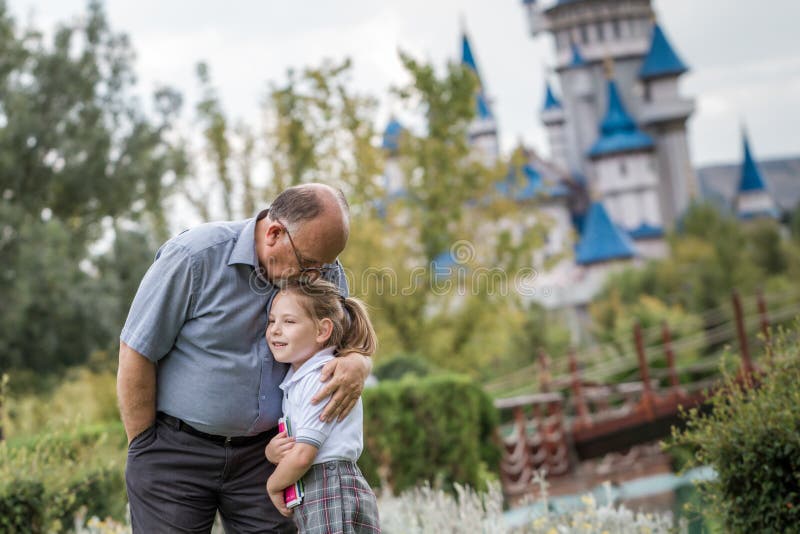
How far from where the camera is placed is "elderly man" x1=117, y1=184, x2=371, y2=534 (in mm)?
3193

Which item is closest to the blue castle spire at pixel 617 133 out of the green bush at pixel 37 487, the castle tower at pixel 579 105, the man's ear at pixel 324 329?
the castle tower at pixel 579 105

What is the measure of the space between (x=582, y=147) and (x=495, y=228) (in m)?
38.9

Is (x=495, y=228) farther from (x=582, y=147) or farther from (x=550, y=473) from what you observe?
(x=582, y=147)

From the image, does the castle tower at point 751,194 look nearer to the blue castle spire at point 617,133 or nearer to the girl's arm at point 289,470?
the blue castle spire at point 617,133

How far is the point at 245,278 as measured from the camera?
3.32 metres

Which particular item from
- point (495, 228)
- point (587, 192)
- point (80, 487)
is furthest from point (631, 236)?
point (80, 487)

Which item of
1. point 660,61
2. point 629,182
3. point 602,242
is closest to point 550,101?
point 660,61

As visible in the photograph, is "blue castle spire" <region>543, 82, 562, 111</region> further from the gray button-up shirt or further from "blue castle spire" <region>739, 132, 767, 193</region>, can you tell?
the gray button-up shirt

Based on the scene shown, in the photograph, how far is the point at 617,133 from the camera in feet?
184

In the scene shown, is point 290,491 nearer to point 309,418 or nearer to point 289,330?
point 309,418

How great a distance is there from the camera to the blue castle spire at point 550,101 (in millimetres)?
60188

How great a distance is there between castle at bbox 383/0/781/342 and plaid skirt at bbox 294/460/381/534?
4808cm

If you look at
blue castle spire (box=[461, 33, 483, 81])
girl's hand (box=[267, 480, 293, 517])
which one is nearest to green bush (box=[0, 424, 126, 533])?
girl's hand (box=[267, 480, 293, 517])

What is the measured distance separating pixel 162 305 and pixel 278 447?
2.02 ft
